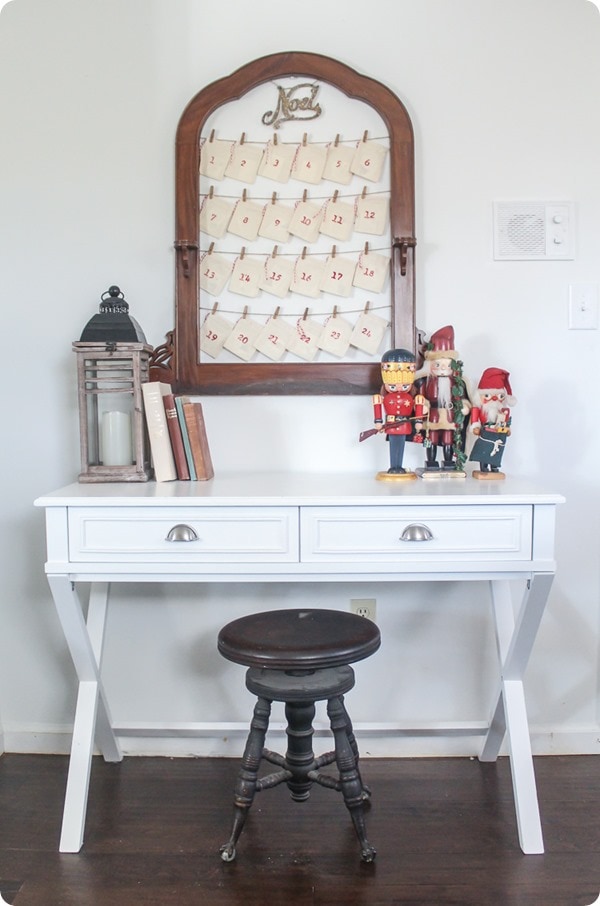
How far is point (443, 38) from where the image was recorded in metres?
1.91

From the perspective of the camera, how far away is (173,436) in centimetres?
176

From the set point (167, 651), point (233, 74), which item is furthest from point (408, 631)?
point (233, 74)

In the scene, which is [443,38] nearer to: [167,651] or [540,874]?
[167,651]

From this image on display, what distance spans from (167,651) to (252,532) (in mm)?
618

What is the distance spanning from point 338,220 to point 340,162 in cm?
14

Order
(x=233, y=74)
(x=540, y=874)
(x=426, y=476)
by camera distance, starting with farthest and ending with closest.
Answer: (x=233, y=74) → (x=426, y=476) → (x=540, y=874)

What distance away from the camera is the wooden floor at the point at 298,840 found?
4.84 ft

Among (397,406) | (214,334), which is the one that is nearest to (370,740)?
(397,406)

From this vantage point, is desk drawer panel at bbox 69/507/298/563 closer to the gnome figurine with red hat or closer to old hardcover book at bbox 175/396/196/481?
old hardcover book at bbox 175/396/196/481

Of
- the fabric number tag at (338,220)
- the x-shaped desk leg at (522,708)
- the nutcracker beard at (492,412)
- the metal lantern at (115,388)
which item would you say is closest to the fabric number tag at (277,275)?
the fabric number tag at (338,220)

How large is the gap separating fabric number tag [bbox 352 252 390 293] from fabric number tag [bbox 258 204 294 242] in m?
0.20

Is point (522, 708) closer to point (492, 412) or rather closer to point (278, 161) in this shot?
point (492, 412)

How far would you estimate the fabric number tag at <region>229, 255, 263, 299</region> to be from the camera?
1.93 metres

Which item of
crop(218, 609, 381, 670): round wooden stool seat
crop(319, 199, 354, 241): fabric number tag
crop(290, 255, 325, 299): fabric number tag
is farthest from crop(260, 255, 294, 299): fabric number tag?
crop(218, 609, 381, 670): round wooden stool seat
